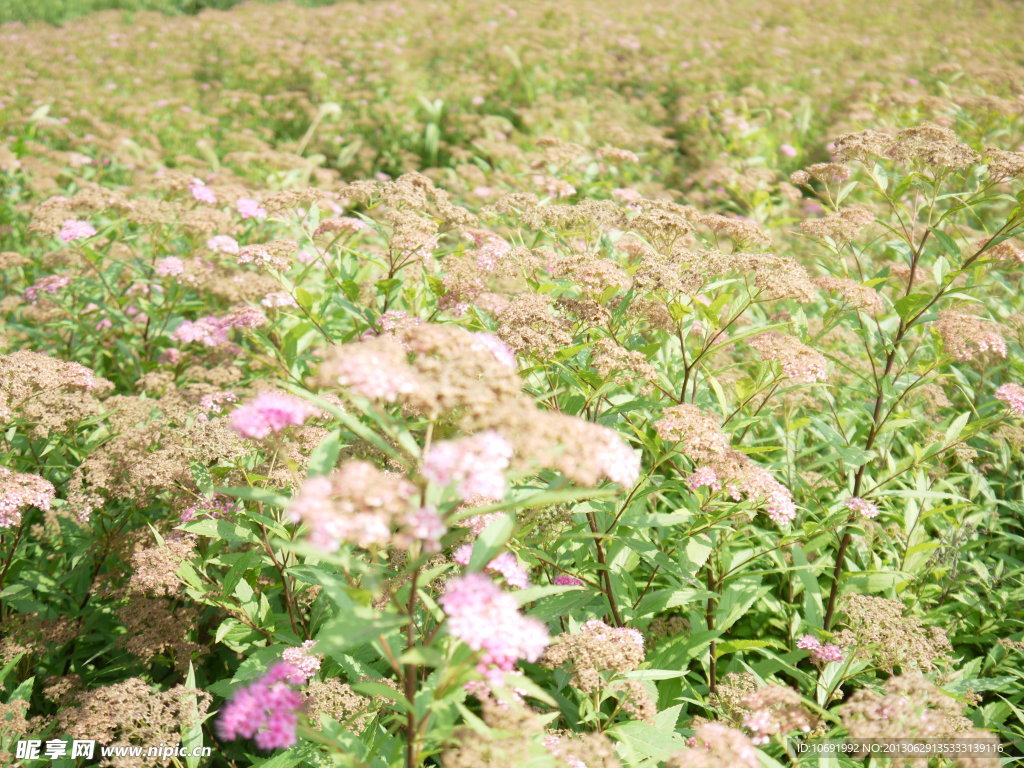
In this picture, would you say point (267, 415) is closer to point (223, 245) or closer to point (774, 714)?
point (774, 714)

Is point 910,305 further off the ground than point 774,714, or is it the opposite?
point 910,305

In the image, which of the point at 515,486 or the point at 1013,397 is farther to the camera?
the point at 1013,397

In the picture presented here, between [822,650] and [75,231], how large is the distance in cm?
459

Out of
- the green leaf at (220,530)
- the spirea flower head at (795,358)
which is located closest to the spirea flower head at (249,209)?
the green leaf at (220,530)

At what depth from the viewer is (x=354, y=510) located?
5.06 feet

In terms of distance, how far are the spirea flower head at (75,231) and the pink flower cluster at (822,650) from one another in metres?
4.51

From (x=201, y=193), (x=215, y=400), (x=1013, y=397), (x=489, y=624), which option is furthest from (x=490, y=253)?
(x=201, y=193)

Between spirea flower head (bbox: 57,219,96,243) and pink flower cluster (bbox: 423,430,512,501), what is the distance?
12.2 ft

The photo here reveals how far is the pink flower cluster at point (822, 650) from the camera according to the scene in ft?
8.61

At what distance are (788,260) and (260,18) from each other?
12.0 metres

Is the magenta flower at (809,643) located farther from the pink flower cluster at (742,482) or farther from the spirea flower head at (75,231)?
the spirea flower head at (75,231)

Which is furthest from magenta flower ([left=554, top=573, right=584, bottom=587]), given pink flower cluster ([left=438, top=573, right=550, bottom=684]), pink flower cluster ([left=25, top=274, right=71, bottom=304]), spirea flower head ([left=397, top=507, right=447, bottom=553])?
pink flower cluster ([left=25, top=274, right=71, bottom=304])

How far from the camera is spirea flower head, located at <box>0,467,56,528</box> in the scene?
259 cm

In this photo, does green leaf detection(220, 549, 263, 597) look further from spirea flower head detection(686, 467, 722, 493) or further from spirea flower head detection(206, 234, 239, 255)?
spirea flower head detection(206, 234, 239, 255)
